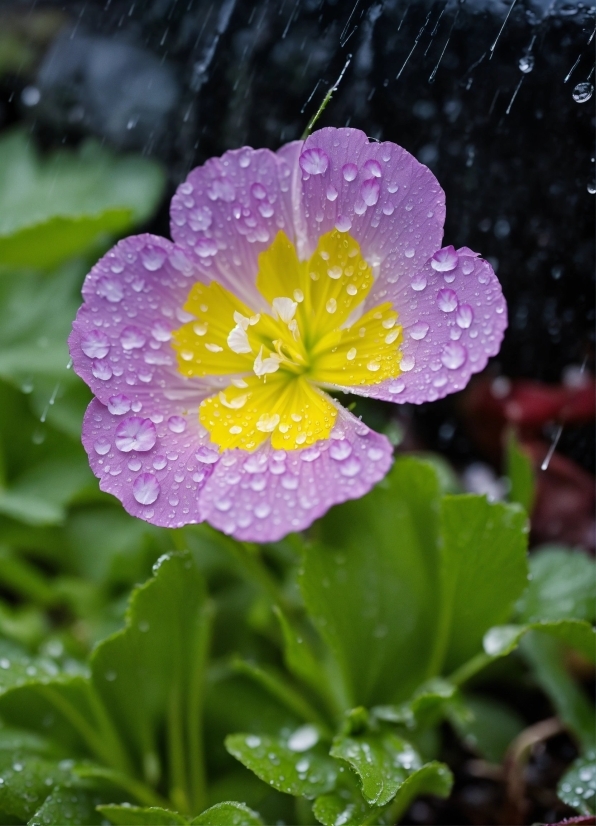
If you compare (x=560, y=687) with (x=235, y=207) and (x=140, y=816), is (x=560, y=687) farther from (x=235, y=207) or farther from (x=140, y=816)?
(x=235, y=207)

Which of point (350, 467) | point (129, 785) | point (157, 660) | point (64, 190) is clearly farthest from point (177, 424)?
point (64, 190)

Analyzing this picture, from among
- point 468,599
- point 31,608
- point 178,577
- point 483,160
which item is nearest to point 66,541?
point 31,608

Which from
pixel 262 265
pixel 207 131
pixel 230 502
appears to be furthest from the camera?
pixel 207 131

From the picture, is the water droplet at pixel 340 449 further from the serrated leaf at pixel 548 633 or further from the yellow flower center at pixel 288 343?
the serrated leaf at pixel 548 633

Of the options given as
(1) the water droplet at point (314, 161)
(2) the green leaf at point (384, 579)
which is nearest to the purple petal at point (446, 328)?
(1) the water droplet at point (314, 161)

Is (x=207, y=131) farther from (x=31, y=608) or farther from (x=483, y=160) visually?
(x=31, y=608)

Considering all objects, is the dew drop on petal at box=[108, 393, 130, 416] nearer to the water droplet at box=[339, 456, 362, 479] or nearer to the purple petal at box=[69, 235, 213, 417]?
the purple petal at box=[69, 235, 213, 417]
